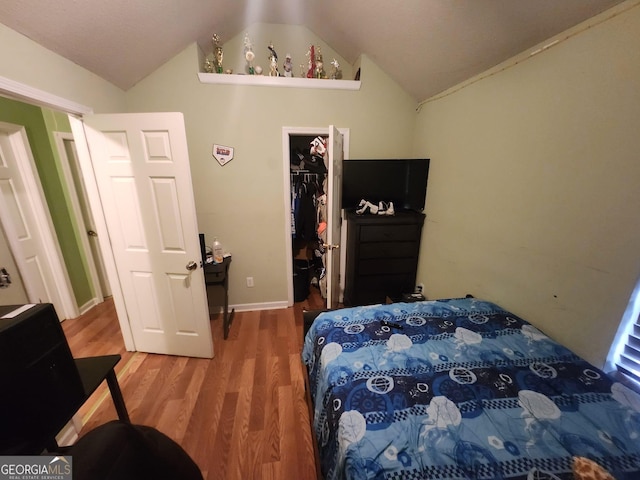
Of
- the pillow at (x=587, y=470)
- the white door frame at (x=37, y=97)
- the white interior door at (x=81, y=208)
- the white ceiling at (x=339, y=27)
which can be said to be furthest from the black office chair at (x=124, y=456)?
the white interior door at (x=81, y=208)

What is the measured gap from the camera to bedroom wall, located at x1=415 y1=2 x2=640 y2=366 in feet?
3.28

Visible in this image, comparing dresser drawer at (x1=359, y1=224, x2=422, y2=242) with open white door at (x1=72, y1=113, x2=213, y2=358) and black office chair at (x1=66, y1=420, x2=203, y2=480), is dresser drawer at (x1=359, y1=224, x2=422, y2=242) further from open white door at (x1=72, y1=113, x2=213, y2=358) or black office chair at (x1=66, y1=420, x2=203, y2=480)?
black office chair at (x1=66, y1=420, x2=203, y2=480)

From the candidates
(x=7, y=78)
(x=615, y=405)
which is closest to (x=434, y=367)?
(x=615, y=405)

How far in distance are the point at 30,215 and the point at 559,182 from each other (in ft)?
13.3

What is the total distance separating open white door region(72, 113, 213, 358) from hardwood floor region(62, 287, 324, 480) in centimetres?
21

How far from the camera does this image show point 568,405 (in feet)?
2.98

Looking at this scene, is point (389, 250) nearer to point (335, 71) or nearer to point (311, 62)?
Answer: point (335, 71)

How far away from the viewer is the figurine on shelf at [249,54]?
215 centimetres

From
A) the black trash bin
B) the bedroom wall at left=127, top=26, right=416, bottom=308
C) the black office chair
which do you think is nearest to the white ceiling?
the bedroom wall at left=127, top=26, right=416, bottom=308

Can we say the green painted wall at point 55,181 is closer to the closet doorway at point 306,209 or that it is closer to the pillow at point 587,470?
the closet doorway at point 306,209

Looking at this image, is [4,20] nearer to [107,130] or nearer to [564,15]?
[107,130]

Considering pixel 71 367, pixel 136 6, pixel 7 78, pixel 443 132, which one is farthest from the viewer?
pixel 443 132

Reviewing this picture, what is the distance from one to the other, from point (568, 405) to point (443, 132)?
1948 millimetres

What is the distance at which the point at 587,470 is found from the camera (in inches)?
27.9
